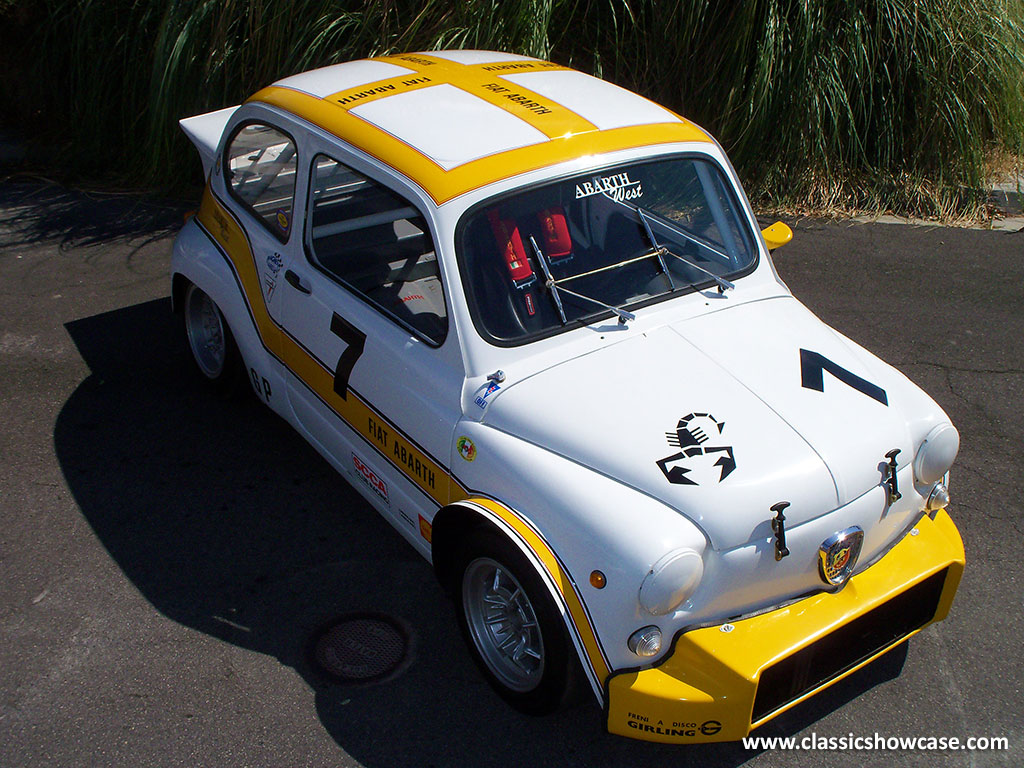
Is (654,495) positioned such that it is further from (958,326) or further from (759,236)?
(958,326)

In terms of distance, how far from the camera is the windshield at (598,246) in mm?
3521

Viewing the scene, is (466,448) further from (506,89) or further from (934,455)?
(506,89)

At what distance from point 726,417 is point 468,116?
65.6 inches

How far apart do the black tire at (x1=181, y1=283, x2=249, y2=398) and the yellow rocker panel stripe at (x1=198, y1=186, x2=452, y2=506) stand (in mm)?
409

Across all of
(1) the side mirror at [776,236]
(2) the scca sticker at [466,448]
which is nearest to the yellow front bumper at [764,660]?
(2) the scca sticker at [466,448]

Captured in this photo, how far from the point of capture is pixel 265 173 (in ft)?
15.0

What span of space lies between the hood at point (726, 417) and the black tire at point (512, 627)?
1.39ft

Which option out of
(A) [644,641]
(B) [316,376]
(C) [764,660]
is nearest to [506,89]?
(B) [316,376]

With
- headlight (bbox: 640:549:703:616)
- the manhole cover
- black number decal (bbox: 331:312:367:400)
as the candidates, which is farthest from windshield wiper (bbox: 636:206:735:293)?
the manhole cover

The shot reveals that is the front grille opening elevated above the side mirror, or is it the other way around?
the side mirror

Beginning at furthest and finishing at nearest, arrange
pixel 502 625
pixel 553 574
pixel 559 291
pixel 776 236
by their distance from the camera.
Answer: pixel 776 236, pixel 559 291, pixel 502 625, pixel 553 574

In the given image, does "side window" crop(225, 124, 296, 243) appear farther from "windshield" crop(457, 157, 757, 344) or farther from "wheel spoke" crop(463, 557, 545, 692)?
"wheel spoke" crop(463, 557, 545, 692)

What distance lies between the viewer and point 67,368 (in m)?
5.60

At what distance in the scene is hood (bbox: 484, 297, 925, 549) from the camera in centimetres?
301
